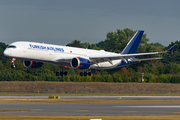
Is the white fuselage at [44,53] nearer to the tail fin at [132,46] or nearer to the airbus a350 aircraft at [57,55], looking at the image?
the airbus a350 aircraft at [57,55]

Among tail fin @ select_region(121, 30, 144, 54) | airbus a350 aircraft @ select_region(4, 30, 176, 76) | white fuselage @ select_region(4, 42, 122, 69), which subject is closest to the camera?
white fuselage @ select_region(4, 42, 122, 69)

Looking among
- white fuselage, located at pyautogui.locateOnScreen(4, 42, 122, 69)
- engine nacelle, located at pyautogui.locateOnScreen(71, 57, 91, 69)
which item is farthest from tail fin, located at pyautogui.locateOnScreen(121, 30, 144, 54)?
engine nacelle, located at pyautogui.locateOnScreen(71, 57, 91, 69)

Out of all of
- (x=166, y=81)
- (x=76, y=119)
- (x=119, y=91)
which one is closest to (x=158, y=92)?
(x=166, y=81)

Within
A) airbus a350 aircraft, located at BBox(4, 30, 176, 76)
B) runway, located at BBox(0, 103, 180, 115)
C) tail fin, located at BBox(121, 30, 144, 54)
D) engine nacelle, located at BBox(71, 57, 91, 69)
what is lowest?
runway, located at BBox(0, 103, 180, 115)

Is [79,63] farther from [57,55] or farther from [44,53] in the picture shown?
[44,53]

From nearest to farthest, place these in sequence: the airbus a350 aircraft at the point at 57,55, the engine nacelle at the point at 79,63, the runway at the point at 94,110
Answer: the runway at the point at 94,110, the airbus a350 aircraft at the point at 57,55, the engine nacelle at the point at 79,63

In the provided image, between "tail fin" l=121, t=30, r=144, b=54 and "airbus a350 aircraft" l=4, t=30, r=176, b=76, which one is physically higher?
"tail fin" l=121, t=30, r=144, b=54

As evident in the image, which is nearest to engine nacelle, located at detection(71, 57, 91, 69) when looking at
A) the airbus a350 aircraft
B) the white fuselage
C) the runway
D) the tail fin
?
the airbus a350 aircraft

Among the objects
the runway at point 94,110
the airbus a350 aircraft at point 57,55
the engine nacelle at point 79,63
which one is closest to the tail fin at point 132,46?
the airbus a350 aircraft at point 57,55

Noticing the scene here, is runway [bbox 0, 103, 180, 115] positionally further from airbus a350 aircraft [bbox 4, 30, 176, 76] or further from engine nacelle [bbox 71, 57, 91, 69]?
engine nacelle [bbox 71, 57, 91, 69]

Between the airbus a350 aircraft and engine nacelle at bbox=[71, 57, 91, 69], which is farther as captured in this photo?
engine nacelle at bbox=[71, 57, 91, 69]

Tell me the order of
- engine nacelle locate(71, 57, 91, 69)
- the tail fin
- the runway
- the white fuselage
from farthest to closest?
the tail fin < engine nacelle locate(71, 57, 91, 69) < the white fuselage < the runway

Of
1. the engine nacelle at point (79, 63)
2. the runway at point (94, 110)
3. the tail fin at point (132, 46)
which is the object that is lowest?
the runway at point (94, 110)

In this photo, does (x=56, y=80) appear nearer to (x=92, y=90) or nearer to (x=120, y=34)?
(x=92, y=90)
